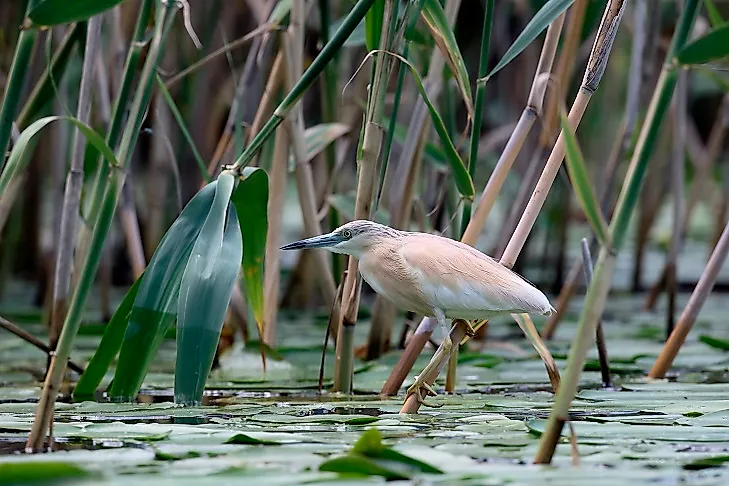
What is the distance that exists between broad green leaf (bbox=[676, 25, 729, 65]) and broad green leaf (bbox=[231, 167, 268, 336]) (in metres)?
0.99

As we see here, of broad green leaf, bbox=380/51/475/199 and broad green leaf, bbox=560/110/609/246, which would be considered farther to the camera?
broad green leaf, bbox=380/51/475/199

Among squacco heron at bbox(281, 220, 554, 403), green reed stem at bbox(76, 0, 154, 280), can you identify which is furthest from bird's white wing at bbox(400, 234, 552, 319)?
green reed stem at bbox(76, 0, 154, 280)

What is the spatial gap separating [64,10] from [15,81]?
10.8 inches

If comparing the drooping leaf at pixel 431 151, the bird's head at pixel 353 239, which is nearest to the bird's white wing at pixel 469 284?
the bird's head at pixel 353 239

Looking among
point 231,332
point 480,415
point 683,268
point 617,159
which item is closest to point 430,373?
point 480,415

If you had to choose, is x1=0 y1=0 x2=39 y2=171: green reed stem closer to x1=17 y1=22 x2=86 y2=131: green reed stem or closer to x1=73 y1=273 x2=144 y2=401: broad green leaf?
x1=73 y1=273 x2=144 y2=401: broad green leaf

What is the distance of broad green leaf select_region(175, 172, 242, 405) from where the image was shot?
2131 millimetres

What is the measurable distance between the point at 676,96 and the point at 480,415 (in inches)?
101

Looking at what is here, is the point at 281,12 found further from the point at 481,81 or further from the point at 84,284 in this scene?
the point at 84,284

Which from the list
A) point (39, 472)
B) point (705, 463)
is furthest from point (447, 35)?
point (39, 472)

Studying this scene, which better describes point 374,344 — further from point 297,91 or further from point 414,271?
point 297,91

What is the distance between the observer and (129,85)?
212 centimetres

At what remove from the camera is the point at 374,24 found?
252 centimetres

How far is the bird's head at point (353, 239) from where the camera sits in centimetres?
249
